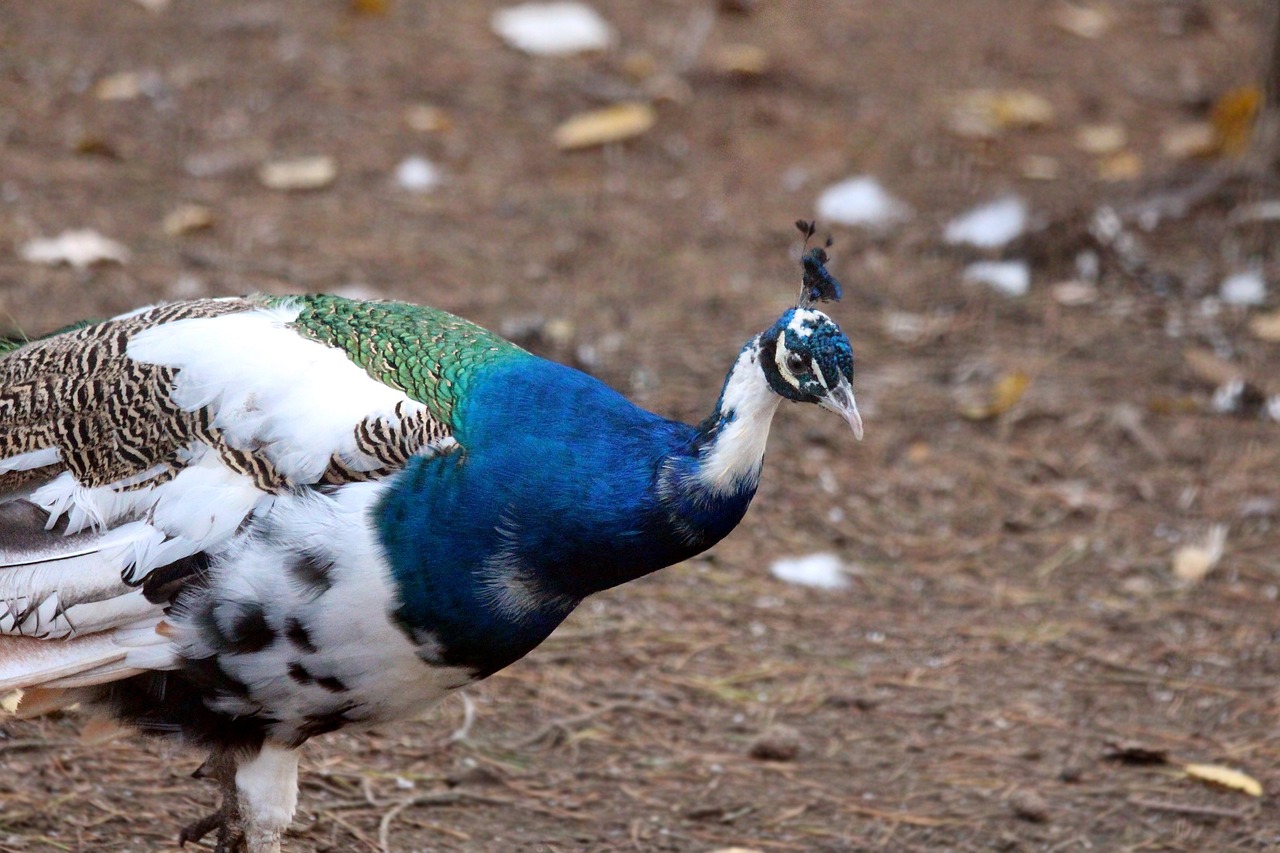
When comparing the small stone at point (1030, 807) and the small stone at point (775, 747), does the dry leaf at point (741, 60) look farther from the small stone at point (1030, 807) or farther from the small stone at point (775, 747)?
the small stone at point (1030, 807)

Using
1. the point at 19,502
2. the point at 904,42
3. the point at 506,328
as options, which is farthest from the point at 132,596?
the point at 904,42

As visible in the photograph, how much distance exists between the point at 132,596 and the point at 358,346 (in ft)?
1.91

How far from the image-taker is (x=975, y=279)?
18.8ft

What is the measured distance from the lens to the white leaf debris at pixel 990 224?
5898 millimetres

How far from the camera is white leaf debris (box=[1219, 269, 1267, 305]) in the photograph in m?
5.61

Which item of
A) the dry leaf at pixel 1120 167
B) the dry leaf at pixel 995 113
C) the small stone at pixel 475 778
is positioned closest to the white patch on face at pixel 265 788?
the small stone at pixel 475 778

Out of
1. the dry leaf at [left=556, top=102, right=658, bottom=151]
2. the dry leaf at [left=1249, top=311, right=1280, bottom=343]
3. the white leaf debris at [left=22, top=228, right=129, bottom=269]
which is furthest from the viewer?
the dry leaf at [left=556, top=102, right=658, bottom=151]

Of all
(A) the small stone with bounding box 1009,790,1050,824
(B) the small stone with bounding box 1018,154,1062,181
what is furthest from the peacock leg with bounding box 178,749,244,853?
(B) the small stone with bounding box 1018,154,1062,181

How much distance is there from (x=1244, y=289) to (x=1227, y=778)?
2.68 meters

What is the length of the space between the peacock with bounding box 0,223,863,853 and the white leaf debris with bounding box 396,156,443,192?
3440mm

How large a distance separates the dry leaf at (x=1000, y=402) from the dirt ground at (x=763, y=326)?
0.12 ft

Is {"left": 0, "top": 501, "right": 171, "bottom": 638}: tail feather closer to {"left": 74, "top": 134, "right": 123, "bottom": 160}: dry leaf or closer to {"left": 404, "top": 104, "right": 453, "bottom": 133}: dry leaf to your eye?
{"left": 74, "top": 134, "right": 123, "bottom": 160}: dry leaf

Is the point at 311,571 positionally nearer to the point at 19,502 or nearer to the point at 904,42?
the point at 19,502

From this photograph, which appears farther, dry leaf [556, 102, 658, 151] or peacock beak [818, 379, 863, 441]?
dry leaf [556, 102, 658, 151]
